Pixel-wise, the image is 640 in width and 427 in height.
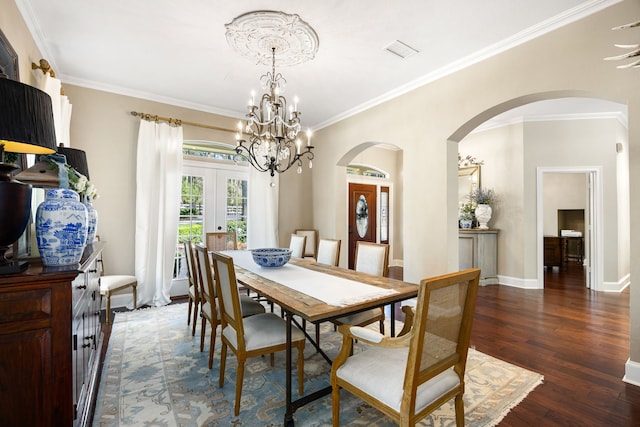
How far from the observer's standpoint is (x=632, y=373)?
2.17m

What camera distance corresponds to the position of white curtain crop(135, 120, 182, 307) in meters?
4.05

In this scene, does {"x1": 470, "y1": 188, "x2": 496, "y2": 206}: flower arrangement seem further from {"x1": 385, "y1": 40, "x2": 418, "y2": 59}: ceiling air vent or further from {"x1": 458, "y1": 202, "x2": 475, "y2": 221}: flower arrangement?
{"x1": 385, "y1": 40, "x2": 418, "y2": 59}: ceiling air vent

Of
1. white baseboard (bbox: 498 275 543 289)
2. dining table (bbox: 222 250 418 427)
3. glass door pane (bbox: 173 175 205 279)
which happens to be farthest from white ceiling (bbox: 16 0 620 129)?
white baseboard (bbox: 498 275 543 289)

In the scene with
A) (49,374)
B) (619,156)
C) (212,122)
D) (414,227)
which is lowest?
(49,374)

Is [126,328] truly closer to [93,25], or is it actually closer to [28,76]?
[28,76]

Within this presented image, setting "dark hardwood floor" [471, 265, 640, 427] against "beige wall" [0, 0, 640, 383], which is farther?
"beige wall" [0, 0, 640, 383]

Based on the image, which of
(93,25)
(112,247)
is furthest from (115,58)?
(112,247)

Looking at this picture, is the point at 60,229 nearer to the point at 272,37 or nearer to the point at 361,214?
the point at 272,37

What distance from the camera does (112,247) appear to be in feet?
13.0

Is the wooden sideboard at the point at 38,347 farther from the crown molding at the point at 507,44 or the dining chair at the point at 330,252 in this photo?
the crown molding at the point at 507,44

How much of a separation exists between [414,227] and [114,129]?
428cm

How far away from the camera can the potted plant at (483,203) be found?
5383mm

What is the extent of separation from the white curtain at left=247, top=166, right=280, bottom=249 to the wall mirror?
12.9ft

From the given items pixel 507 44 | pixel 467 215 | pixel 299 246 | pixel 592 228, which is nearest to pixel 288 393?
pixel 299 246
